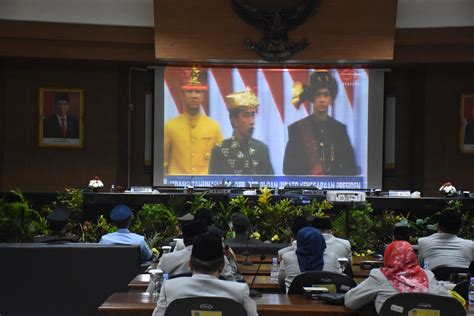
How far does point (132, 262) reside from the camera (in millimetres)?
6422

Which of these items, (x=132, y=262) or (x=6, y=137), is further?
(x=6, y=137)

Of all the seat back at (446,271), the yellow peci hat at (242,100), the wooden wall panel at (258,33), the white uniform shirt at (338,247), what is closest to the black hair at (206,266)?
the seat back at (446,271)

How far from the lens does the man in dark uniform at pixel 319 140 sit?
13.7m

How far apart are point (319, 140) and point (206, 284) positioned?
34.4ft

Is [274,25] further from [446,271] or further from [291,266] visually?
[291,266]

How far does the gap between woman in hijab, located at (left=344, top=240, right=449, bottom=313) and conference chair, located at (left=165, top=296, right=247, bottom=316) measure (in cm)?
88

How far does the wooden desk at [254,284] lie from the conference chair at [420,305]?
5.42ft

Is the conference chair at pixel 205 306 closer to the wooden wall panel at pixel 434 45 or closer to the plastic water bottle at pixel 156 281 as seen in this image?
the plastic water bottle at pixel 156 281

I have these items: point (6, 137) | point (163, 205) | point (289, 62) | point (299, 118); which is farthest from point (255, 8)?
point (6, 137)

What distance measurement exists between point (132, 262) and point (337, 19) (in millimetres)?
7440

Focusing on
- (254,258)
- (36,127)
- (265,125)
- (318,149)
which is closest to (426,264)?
(254,258)

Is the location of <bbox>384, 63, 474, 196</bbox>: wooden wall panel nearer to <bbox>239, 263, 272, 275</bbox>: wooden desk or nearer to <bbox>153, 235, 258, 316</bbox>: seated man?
<bbox>239, 263, 272, 275</bbox>: wooden desk

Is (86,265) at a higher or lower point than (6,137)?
lower

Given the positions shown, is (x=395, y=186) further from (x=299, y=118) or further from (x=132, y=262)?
(x=132, y=262)
